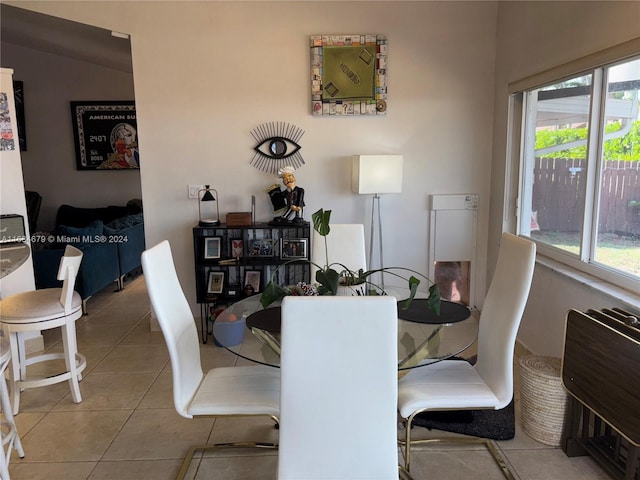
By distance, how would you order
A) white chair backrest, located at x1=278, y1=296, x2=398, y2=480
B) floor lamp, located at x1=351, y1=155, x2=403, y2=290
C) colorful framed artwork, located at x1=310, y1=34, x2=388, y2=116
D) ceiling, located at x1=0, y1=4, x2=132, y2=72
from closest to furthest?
white chair backrest, located at x1=278, y1=296, x2=398, y2=480, floor lamp, located at x1=351, y1=155, x2=403, y2=290, colorful framed artwork, located at x1=310, y1=34, x2=388, y2=116, ceiling, located at x1=0, y1=4, x2=132, y2=72

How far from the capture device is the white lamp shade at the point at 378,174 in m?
3.67

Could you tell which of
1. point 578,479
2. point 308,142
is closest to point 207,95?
point 308,142

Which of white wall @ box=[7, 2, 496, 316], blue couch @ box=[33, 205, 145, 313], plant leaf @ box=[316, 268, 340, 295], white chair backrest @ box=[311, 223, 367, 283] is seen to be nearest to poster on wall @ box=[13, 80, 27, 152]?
blue couch @ box=[33, 205, 145, 313]

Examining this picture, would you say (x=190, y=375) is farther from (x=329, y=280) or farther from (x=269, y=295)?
(x=329, y=280)

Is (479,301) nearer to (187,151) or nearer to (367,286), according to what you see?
(367,286)

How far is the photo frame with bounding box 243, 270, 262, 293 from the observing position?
397cm

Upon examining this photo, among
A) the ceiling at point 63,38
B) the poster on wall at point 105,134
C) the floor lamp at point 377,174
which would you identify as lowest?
the floor lamp at point 377,174

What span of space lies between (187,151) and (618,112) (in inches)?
119

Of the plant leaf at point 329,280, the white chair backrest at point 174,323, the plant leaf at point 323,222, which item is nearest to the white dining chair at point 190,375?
the white chair backrest at point 174,323

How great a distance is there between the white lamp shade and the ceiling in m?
2.55

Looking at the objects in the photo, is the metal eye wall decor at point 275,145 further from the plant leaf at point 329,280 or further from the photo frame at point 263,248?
the plant leaf at point 329,280

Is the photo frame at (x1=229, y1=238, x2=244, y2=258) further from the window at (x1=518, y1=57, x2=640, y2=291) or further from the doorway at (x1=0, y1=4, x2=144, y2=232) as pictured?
the doorway at (x1=0, y1=4, x2=144, y2=232)

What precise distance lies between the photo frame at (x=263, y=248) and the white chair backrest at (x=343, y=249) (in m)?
0.91

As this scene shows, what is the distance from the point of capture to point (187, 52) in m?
3.79
